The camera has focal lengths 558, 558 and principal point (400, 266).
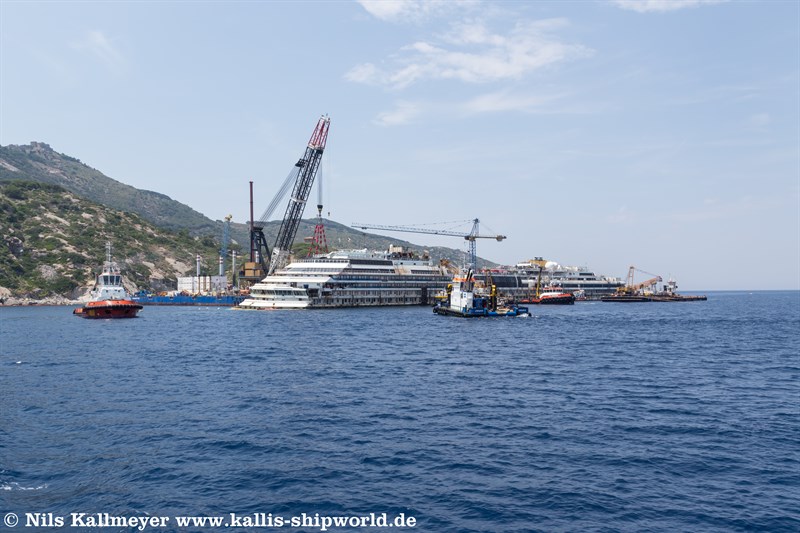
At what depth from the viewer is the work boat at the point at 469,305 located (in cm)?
12988

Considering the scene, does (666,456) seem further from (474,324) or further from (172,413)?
(474,324)

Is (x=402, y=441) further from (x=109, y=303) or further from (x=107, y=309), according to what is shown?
(x=109, y=303)

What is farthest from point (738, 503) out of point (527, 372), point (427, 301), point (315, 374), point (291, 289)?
point (427, 301)

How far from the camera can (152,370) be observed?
5216 cm

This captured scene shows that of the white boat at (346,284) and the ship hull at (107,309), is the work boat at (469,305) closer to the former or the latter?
the white boat at (346,284)

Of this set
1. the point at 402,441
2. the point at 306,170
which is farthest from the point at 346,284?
the point at 402,441

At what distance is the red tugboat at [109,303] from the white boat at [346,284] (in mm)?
36924

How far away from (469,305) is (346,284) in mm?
54111

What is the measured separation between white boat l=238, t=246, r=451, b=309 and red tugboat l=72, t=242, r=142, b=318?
3692cm

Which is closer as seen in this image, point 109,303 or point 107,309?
point 107,309

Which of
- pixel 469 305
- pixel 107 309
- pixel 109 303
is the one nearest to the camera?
pixel 107 309

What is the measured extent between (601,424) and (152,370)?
131 feet

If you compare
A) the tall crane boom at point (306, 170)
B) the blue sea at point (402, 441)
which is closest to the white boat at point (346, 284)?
the tall crane boom at point (306, 170)

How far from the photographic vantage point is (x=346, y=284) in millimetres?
173250
